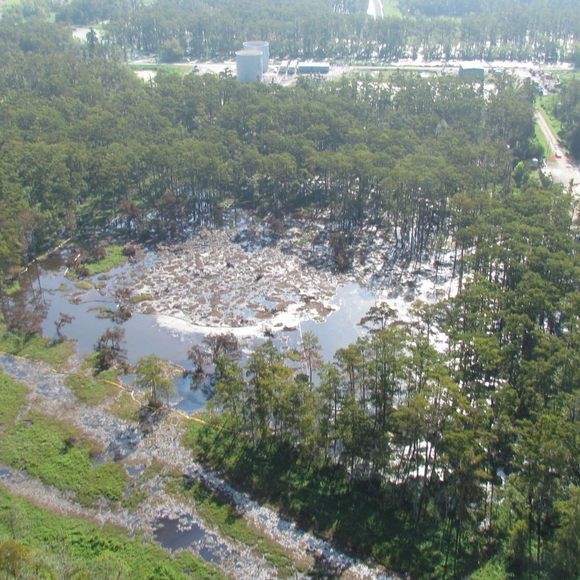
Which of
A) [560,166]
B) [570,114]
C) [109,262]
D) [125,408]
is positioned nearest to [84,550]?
[125,408]

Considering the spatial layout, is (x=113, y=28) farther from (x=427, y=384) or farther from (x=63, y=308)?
(x=427, y=384)

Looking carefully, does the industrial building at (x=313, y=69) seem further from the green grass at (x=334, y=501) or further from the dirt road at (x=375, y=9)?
the green grass at (x=334, y=501)

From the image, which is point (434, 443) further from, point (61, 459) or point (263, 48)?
point (263, 48)

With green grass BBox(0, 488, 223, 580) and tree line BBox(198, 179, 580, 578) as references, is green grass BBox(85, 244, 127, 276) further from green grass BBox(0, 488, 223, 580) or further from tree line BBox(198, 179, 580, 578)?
green grass BBox(0, 488, 223, 580)

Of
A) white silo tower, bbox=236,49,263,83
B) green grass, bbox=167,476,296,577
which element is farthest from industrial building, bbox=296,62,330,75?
green grass, bbox=167,476,296,577

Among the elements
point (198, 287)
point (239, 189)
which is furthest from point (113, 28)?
point (198, 287)
